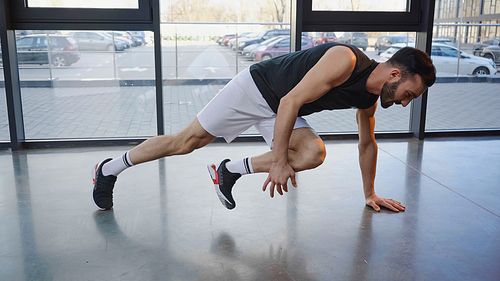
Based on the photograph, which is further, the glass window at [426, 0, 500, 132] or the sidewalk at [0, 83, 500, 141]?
the glass window at [426, 0, 500, 132]

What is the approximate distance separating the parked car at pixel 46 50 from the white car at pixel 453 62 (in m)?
2.68

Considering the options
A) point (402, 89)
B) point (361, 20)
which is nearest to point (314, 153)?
point (402, 89)

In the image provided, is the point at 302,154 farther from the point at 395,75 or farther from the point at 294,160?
the point at 395,75

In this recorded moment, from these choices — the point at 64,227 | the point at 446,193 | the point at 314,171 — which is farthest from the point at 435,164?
the point at 64,227

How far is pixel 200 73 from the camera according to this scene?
3803 millimetres

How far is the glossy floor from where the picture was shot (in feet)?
5.72

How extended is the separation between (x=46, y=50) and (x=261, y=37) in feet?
5.80

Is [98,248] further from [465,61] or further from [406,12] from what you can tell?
[465,61]

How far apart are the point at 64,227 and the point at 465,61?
3715 millimetres

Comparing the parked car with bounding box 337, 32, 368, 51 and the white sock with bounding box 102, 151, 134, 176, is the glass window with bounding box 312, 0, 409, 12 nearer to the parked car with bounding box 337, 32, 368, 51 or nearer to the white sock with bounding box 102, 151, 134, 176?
the parked car with bounding box 337, 32, 368, 51

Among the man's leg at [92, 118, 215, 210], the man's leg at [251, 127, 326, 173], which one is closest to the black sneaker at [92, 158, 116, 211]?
the man's leg at [92, 118, 215, 210]

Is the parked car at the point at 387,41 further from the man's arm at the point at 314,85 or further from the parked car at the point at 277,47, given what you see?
the man's arm at the point at 314,85

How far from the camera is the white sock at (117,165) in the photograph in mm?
2250

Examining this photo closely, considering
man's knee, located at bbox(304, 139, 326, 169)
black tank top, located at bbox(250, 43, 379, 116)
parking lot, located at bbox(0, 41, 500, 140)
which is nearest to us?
black tank top, located at bbox(250, 43, 379, 116)
